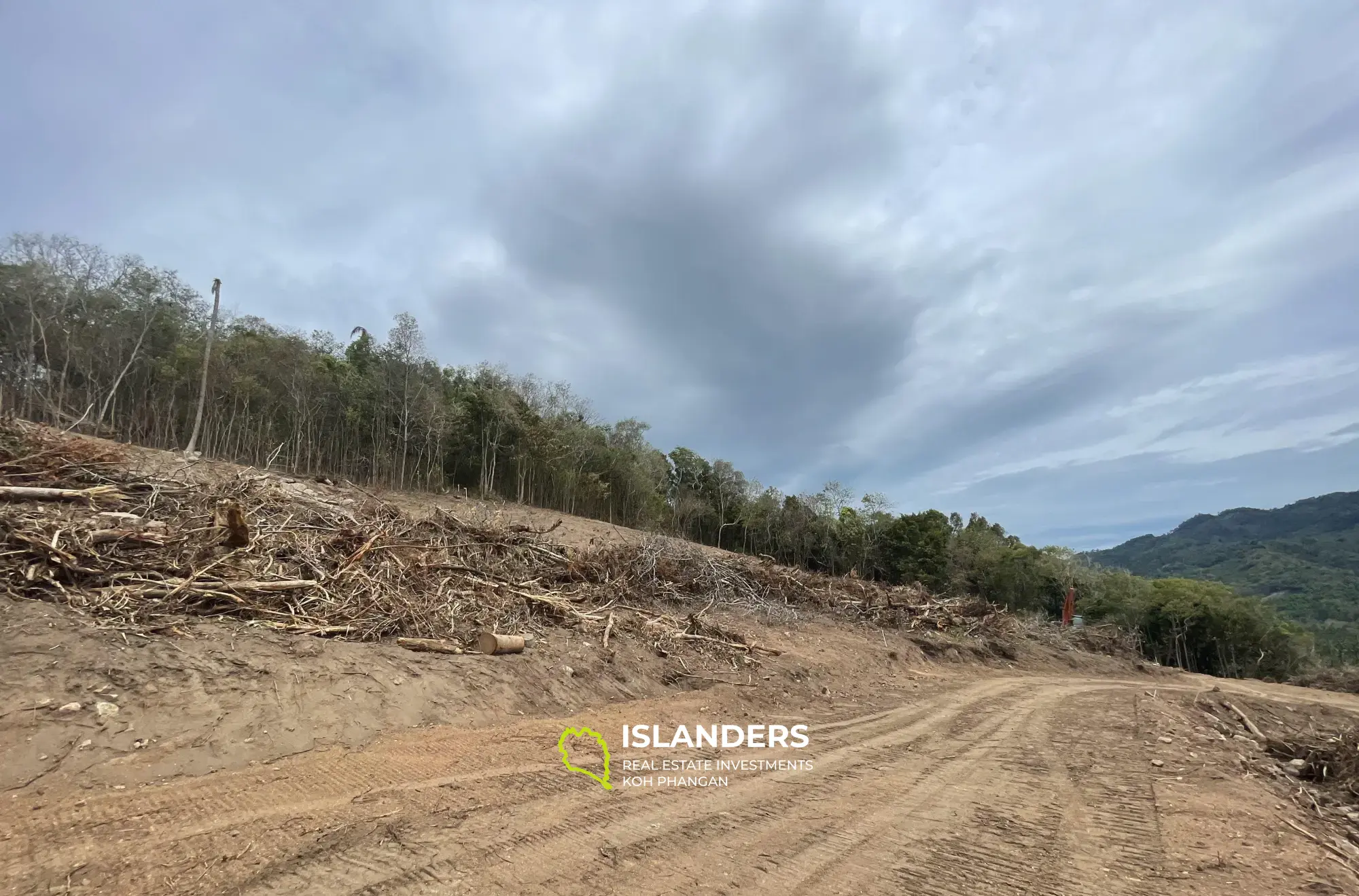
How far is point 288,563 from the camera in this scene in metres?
6.97

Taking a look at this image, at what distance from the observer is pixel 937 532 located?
1564 inches

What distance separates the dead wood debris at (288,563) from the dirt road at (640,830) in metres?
2.20

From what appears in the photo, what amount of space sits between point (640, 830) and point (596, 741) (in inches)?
81.6

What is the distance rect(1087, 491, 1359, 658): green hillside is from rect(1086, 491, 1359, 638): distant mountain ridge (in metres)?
0.14

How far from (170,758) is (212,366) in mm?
21650

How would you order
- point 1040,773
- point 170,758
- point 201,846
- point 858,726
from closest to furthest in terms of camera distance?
point 201,846
point 170,758
point 1040,773
point 858,726

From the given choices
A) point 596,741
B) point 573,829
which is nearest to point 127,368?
point 596,741

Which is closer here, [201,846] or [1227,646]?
[201,846]

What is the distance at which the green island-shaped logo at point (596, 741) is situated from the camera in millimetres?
4656

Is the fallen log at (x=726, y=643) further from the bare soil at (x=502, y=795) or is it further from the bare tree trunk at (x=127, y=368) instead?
the bare tree trunk at (x=127, y=368)

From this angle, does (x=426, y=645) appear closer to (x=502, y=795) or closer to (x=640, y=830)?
(x=502, y=795)

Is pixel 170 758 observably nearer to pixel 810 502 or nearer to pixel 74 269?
pixel 74 269

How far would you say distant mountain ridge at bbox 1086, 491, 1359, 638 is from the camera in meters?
Answer: 73.0

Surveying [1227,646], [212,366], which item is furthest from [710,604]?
[1227,646]
